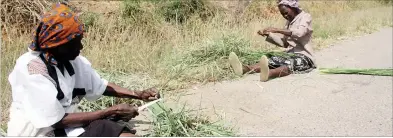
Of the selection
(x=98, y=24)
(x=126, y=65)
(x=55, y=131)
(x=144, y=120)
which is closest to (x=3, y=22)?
(x=98, y=24)

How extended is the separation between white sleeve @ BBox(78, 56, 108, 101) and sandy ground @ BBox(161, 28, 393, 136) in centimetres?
119

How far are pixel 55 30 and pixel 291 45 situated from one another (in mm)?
4056

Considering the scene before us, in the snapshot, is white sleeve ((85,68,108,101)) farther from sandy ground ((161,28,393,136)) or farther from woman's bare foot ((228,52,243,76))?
woman's bare foot ((228,52,243,76))

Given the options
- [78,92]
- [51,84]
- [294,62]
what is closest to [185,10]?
[294,62]

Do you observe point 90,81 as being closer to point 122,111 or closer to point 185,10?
point 122,111

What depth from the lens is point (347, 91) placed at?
16.7ft

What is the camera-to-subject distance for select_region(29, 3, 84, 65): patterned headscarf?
2494mm

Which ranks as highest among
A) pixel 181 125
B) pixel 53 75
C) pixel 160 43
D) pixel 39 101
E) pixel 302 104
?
pixel 53 75

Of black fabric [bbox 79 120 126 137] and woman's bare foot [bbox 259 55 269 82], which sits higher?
black fabric [bbox 79 120 126 137]

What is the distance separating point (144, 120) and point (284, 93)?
1.82m

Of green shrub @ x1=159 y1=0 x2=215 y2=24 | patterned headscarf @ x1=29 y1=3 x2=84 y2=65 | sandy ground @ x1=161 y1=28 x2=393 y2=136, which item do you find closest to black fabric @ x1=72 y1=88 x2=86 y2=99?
patterned headscarf @ x1=29 y1=3 x2=84 y2=65

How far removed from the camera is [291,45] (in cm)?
598

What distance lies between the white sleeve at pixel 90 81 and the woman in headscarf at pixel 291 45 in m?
2.60

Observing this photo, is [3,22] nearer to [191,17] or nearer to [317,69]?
[191,17]
